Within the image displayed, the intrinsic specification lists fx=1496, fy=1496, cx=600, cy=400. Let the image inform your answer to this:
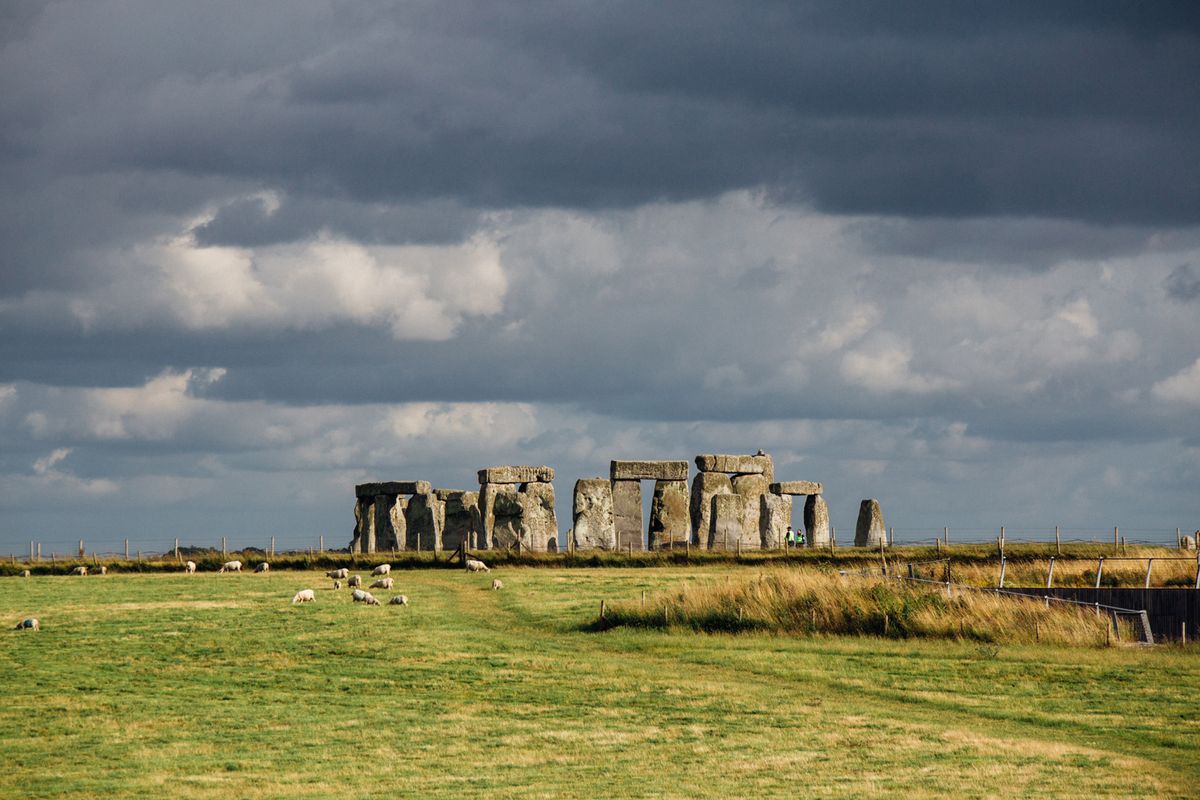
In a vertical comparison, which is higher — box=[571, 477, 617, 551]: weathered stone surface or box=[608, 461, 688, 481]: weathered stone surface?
box=[608, 461, 688, 481]: weathered stone surface

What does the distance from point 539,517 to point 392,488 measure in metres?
5.65

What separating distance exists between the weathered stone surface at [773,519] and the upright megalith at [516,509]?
713cm

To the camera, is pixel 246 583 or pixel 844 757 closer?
pixel 844 757

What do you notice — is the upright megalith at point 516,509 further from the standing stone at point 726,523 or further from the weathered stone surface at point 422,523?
the standing stone at point 726,523

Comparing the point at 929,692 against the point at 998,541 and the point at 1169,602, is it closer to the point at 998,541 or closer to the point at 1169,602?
the point at 1169,602

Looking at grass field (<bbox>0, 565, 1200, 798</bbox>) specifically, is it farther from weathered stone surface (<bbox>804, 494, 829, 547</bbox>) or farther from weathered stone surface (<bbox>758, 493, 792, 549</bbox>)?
weathered stone surface (<bbox>804, 494, 829, 547</bbox>)

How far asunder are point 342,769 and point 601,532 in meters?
35.4

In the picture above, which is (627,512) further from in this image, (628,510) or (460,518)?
(460,518)

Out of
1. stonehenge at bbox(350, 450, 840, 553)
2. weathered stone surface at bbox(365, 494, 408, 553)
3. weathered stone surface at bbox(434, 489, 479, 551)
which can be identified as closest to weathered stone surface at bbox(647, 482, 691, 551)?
stonehenge at bbox(350, 450, 840, 553)

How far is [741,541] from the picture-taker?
50.4 metres

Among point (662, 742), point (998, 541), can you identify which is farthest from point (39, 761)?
point (998, 541)

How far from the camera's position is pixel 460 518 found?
5453 centimetres

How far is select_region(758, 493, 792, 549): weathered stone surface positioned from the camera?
167ft

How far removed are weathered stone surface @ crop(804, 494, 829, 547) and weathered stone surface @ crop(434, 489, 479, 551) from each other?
38.2ft
